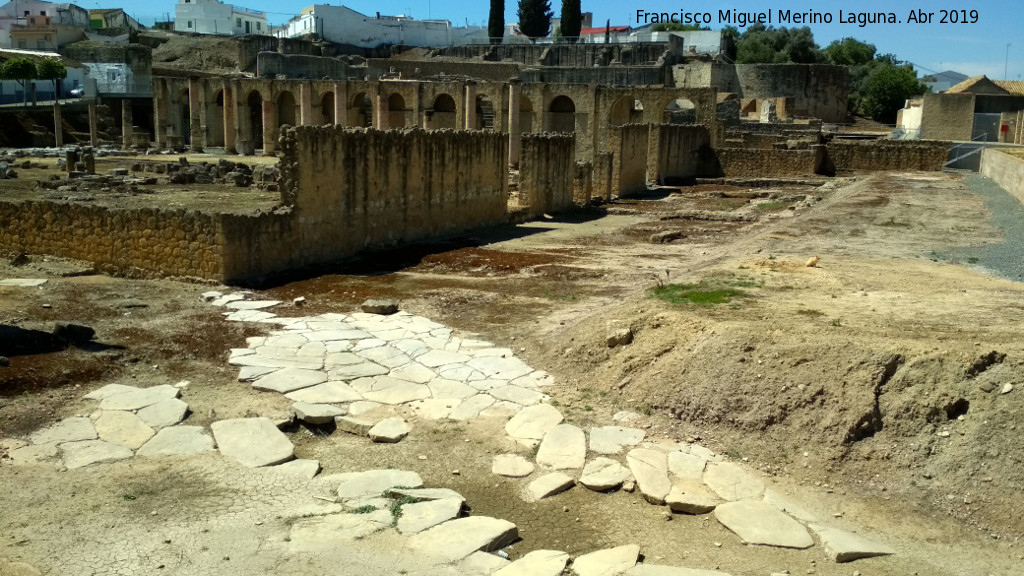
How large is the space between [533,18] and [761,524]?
7093 cm

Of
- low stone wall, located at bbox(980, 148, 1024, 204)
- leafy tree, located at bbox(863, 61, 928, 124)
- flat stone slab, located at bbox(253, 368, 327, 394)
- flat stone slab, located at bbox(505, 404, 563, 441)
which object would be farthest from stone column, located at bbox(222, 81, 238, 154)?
leafy tree, located at bbox(863, 61, 928, 124)

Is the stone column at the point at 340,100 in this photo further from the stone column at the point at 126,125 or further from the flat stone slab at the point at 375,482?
the flat stone slab at the point at 375,482

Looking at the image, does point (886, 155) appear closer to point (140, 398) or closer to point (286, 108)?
point (286, 108)

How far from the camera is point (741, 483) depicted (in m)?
5.79

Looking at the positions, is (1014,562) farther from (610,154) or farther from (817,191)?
(817,191)

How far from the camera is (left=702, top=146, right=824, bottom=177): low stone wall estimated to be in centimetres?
3409

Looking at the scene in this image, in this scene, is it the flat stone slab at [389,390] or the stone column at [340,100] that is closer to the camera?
the flat stone slab at [389,390]

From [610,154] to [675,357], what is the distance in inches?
759

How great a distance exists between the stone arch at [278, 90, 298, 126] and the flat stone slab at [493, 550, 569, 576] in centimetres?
3922

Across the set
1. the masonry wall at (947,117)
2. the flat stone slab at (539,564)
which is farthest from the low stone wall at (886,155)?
the flat stone slab at (539,564)

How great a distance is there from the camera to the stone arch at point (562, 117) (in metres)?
40.8

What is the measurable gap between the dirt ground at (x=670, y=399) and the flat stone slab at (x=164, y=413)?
0.14 metres

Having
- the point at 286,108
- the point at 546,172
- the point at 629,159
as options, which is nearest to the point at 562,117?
the point at 629,159

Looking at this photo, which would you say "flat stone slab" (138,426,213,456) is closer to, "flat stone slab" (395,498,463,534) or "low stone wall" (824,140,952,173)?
"flat stone slab" (395,498,463,534)
